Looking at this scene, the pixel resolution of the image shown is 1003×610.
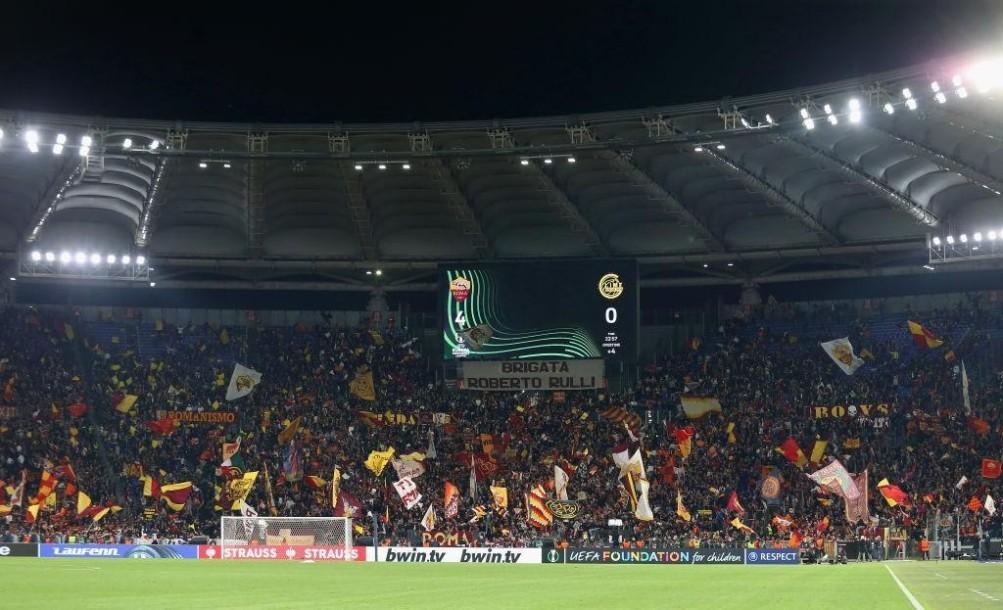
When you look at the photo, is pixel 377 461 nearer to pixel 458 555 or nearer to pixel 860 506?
pixel 458 555

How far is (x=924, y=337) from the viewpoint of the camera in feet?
198

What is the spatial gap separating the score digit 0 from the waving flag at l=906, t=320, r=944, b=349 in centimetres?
1509

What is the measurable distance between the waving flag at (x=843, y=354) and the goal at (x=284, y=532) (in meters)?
25.5

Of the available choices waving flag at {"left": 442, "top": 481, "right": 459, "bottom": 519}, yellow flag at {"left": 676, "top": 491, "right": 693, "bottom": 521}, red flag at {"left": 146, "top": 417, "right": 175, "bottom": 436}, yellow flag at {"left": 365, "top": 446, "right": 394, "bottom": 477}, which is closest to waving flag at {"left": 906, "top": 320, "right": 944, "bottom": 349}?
yellow flag at {"left": 676, "top": 491, "right": 693, "bottom": 521}

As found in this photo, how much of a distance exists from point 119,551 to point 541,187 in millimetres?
25379

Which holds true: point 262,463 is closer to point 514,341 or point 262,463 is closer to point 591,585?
point 514,341

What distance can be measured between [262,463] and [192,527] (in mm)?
4795

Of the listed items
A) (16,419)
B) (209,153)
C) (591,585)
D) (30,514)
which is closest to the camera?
(591,585)

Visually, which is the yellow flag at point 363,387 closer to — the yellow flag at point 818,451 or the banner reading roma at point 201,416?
the banner reading roma at point 201,416

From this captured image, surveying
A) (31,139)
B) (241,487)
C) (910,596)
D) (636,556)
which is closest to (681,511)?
(636,556)

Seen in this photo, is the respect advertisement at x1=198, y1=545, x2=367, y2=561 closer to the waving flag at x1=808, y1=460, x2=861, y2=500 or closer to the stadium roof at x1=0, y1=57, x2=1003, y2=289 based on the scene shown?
the stadium roof at x1=0, y1=57, x2=1003, y2=289

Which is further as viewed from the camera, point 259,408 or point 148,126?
point 259,408

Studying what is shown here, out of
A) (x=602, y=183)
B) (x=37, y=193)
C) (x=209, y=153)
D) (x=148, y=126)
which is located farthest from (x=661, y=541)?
(x=37, y=193)

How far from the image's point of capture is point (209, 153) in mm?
49969
